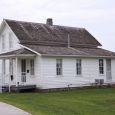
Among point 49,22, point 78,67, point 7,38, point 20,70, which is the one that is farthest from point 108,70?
point 7,38

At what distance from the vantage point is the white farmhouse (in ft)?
111

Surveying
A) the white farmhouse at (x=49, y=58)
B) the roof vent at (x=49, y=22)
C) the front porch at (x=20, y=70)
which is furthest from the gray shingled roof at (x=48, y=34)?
the front porch at (x=20, y=70)

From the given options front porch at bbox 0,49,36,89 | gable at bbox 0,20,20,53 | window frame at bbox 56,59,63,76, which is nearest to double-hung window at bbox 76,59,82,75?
window frame at bbox 56,59,63,76

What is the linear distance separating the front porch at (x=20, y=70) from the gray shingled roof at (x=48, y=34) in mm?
2087

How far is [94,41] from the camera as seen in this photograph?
1689 inches

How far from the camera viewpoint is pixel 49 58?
3394 centimetres

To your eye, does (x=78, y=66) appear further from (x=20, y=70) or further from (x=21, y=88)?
(x=21, y=88)

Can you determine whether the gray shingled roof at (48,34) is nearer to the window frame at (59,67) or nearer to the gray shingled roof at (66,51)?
the gray shingled roof at (66,51)

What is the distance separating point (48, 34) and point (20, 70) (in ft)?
18.9

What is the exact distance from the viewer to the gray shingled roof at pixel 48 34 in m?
36.9

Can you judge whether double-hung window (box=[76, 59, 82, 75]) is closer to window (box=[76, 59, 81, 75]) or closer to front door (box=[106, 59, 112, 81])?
window (box=[76, 59, 81, 75])

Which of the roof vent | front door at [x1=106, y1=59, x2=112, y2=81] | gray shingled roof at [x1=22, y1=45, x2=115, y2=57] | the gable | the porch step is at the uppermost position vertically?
the roof vent

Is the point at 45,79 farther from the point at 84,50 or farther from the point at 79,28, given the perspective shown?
the point at 79,28

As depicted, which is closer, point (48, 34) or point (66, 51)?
point (66, 51)
